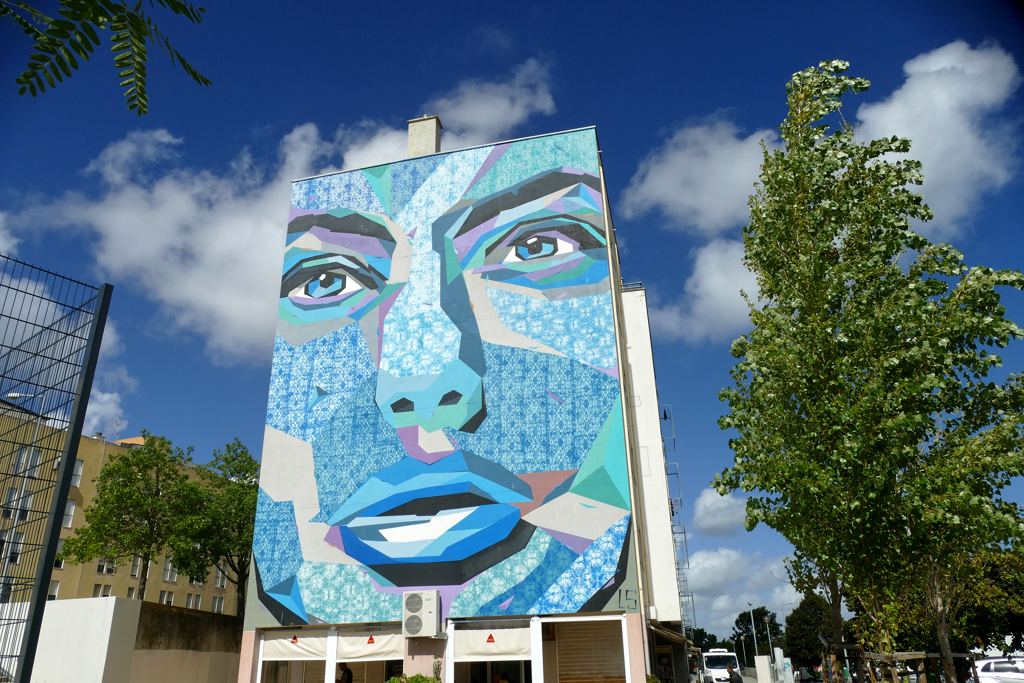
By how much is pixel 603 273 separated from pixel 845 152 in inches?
411

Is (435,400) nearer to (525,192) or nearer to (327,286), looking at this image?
(327,286)

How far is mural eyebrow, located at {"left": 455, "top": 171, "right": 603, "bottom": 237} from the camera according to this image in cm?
2459

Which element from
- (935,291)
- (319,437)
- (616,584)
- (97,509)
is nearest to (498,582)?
(616,584)

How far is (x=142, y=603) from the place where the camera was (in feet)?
70.0

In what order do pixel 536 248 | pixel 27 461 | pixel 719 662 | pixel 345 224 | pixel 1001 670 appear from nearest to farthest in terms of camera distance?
pixel 27 461 < pixel 536 248 < pixel 345 224 < pixel 1001 670 < pixel 719 662

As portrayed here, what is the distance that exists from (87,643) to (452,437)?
12.1 m

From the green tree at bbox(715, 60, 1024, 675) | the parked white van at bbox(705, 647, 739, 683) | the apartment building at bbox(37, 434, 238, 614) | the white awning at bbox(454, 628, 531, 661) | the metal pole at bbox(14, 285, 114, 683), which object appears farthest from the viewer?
the parked white van at bbox(705, 647, 739, 683)

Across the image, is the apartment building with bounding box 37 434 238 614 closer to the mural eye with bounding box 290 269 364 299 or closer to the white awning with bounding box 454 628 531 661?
the mural eye with bounding box 290 269 364 299

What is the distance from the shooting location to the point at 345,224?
26.3 metres

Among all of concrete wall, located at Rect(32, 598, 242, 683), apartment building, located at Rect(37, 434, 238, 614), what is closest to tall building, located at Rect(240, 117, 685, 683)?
concrete wall, located at Rect(32, 598, 242, 683)

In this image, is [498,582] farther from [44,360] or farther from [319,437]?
[44,360]

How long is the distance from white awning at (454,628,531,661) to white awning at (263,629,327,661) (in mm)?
4334

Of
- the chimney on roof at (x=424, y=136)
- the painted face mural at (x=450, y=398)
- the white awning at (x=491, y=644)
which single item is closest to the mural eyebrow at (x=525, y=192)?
the painted face mural at (x=450, y=398)

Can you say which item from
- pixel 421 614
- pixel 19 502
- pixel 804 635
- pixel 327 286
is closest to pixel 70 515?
pixel 327 286
